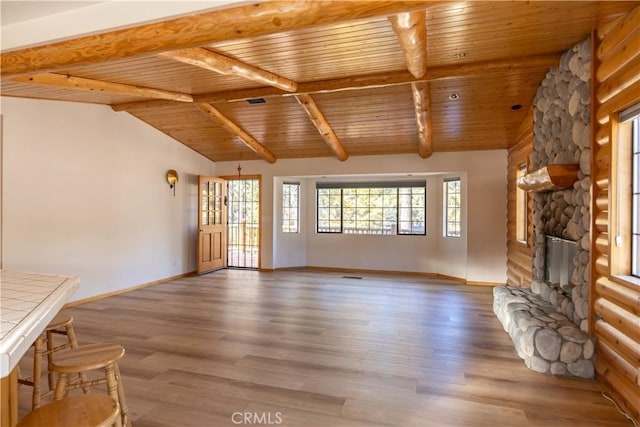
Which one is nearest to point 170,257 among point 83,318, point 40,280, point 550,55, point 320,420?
point 83,318

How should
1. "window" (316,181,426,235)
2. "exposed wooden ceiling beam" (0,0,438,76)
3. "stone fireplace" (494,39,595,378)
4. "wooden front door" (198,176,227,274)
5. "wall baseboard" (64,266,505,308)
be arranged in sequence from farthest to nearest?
1. "window" (316,181,426,235)
2. "wooden front door" (198,176,227,274)
3. "wall baseboard" (64,266,505,308)
4. "stone fireplace" (494,39,595,378)
5. "exposed wooden ceiling beam" (0,0,438,76)

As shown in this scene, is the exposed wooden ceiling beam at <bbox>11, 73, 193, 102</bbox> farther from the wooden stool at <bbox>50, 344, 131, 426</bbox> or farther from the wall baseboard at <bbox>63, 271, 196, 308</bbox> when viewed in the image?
the wooden stool at <bbox>50, 344, 131, 426</bbox>

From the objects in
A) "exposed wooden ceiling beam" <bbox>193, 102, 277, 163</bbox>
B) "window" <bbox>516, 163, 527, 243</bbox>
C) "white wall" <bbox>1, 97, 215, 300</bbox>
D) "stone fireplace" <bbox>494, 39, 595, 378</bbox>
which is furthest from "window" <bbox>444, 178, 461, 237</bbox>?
"white wall" <bbox>1, 97, 215, 300</bbox>

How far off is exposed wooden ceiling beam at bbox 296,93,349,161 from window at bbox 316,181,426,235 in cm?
125

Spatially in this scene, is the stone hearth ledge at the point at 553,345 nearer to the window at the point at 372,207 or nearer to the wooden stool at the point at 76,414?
the wooden stool at the point at 76,414

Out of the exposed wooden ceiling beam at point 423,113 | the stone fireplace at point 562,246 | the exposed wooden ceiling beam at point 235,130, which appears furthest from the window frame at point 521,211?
the exposed wooden ceiling beam at point 235,130

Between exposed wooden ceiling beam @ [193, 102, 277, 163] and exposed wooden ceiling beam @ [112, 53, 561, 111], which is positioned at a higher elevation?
exposed wooden ceiling beam @ [112, 53, 561, 111]

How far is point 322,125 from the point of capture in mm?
5941

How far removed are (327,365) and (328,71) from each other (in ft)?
11.2

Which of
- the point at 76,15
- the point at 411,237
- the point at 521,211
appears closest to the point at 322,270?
the point at 411,237

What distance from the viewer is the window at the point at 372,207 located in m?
7.99

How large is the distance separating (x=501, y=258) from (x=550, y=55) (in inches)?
152

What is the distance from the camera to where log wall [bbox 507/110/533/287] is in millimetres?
5242

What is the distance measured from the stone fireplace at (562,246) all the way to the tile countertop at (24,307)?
3.52m
